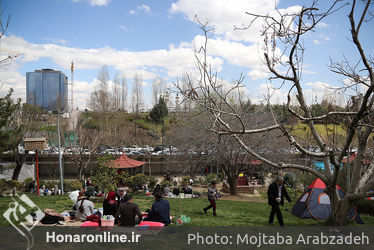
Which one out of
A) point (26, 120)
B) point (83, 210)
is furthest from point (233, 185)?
point (26, 120)

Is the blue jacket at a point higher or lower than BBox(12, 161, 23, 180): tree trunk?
higher

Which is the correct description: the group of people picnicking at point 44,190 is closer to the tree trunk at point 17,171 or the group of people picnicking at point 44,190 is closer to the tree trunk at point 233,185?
the tree trunk at point 17,171

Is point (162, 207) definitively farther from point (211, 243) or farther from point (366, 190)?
point (366, 190)

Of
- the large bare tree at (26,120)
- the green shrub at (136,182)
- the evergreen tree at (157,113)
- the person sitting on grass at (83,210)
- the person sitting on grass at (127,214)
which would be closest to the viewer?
the person sitting on grass at (127,214)

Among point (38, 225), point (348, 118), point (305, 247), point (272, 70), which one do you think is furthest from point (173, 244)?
point (348, 118)

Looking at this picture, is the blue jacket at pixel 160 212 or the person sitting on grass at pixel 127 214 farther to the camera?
the blue jacket at pixel 160 212

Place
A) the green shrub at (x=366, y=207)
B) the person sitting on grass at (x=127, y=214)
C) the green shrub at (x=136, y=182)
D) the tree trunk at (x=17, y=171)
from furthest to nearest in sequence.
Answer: the tree trunk at (x=17, y=171)
the green shrub at (x=136, y=182)
the green shrub at (x=366, y=207)
the person sitting on grass at (x=127, y=214)

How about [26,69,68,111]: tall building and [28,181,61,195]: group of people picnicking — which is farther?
[26,69,68,111]: tall building

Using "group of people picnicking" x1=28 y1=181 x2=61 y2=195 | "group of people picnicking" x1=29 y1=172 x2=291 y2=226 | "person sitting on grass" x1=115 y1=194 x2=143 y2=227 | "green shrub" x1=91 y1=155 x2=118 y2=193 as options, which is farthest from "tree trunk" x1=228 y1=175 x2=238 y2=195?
"person sitting on grass" x1=115 y1=194 x2=143 y2=227

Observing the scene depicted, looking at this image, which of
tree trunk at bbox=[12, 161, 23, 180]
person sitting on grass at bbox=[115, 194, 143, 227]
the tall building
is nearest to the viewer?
person sitting on grass at bbox=[115, 194, 143, 227]

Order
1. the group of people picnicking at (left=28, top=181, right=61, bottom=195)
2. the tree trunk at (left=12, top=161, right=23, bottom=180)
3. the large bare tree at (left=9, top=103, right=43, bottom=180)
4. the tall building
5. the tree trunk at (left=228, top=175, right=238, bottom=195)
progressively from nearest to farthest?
the group of people picnicking at (left=28, top=181, right=61, bottom=195), the tree trunk at (left=228, top=175, right=238, bottom=195), the tree trunk at (left=12, top=161, right=23, bottom=180), the large bare tree at (left=9, top=103, right=43, bottom=180), the tall building

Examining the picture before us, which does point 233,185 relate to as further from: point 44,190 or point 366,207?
point 44,190

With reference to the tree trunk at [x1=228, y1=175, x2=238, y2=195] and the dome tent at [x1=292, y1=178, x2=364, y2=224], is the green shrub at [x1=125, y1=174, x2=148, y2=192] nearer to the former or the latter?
the tree trunk at [x1=228, y1=175, x2=238, y2=195]

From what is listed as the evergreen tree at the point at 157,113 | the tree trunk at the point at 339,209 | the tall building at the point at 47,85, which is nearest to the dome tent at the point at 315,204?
the tree trunk at the point at 339,209
